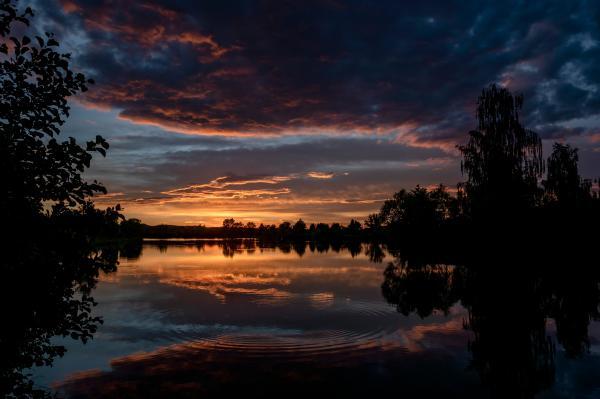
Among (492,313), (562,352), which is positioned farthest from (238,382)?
(492,313)

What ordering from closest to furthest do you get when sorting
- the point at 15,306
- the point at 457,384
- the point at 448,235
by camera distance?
the point at 15,306 < the point at 457,384 < the point at 448,235

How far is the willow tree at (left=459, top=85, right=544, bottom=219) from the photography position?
4138cm

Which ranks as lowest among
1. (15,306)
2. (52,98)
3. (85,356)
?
(85,356)

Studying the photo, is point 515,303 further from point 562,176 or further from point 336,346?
point 562,176

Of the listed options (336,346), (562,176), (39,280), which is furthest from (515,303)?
(562,176)

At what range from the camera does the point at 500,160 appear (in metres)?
42.0

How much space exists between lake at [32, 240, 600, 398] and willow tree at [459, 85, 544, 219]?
1456 centimetres

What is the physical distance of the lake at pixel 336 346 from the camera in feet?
38.8

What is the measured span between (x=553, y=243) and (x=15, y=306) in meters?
51.1

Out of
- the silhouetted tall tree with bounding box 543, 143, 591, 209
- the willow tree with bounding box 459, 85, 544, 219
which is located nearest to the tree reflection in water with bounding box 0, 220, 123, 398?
the willow tree with bounding box 459, 85, 544, 219

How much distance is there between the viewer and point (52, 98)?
5.66 metres

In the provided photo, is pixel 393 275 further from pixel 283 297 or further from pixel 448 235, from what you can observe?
pixel 448 235

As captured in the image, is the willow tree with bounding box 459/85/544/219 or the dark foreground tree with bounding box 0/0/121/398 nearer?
the dark foreground tree with bounding box 0/0/121/398

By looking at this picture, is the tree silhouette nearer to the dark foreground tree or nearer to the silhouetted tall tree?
the dark foreground tree
